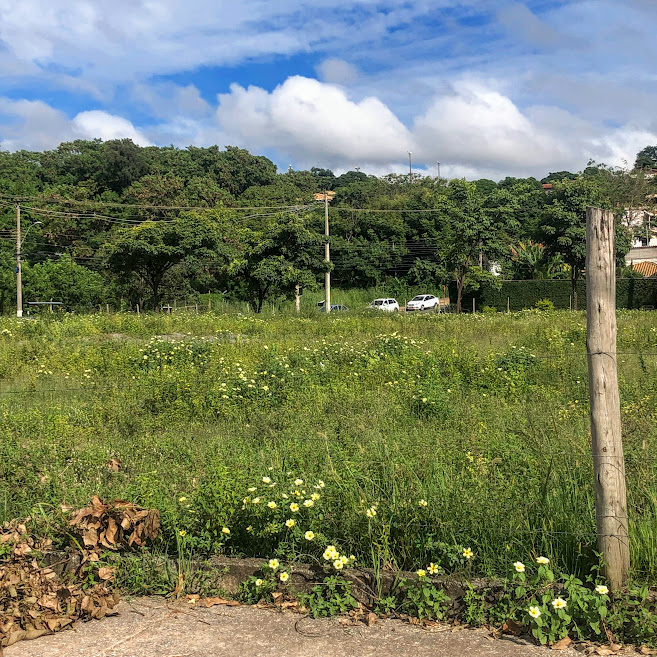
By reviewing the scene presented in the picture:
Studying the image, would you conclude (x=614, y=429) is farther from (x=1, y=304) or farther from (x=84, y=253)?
(x=84, y=253)

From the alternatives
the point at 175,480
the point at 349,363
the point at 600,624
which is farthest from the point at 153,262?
the point at 600,624

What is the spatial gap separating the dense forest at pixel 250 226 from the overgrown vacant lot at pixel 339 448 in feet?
71.9

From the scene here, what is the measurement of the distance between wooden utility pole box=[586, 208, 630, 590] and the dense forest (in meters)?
27.6

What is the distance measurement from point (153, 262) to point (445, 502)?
32.6 metres

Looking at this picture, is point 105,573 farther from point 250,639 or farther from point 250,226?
point 250,226

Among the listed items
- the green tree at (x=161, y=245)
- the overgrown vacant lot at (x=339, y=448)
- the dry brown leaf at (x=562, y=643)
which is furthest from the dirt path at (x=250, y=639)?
the green tree at (x=161, y=245)

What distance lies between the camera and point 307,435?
6.36m

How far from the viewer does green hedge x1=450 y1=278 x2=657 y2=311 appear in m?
36.1

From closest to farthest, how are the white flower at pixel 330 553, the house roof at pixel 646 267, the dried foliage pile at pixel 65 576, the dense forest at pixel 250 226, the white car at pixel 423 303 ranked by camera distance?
1. the dried foliage pile at pixel 65 576
2. the white flower at pixel 330 553
3. the dense forest at pixel 250 226
4. the white car at pixel 423 303
5. the house roof at pixel 646 267

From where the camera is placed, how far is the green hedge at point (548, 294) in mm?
36062

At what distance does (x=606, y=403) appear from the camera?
146 inches

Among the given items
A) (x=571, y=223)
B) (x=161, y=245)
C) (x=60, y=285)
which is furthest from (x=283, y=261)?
(x=60, y=285)

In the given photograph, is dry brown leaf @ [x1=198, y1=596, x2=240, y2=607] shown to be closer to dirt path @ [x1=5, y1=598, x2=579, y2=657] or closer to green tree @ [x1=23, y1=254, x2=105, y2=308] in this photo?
dirt path @ [x1=5, y1=598, x2=579, y2=657]

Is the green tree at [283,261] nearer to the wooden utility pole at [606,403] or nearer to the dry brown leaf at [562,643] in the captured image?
the wooden utility pole at [606,403]
